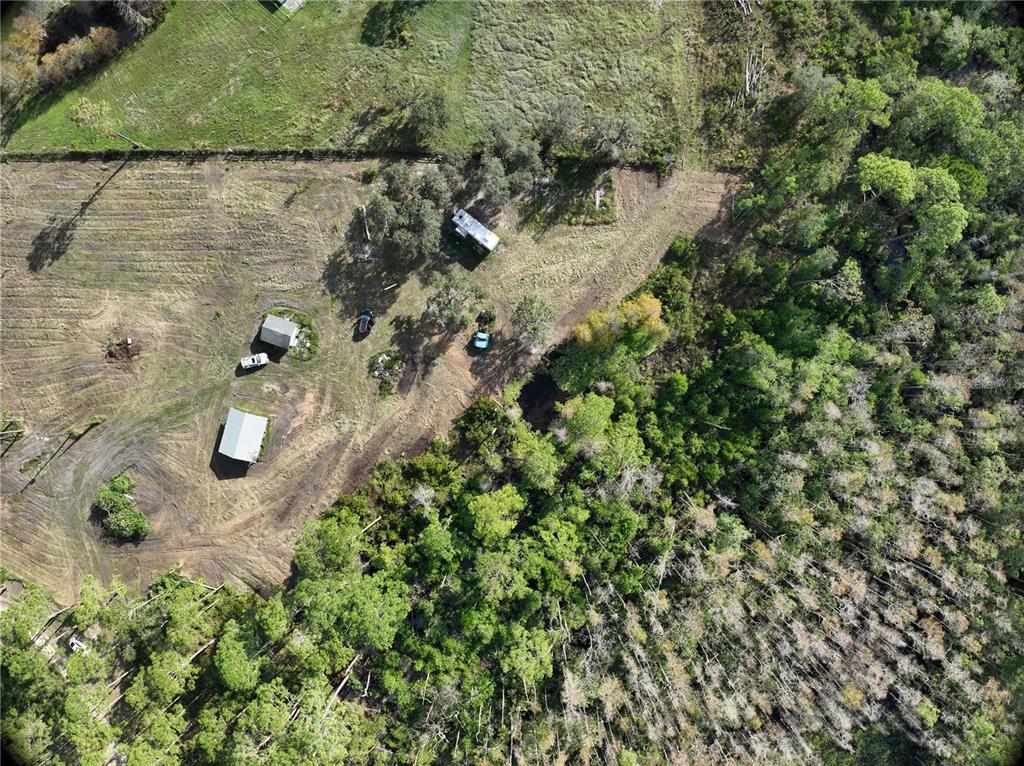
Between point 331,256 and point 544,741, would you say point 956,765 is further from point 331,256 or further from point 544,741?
point 331,256

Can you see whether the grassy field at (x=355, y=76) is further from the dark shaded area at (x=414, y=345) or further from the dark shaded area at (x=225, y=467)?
the dark shaded area at (x=225, y=467)

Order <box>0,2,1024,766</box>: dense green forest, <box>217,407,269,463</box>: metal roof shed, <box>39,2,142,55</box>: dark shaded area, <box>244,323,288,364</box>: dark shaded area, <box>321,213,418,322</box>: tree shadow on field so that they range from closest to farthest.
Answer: <box>0,2,1024,766</box>: dense green forest
<box>217,407,269,463</box>: metal roof shed
<box>244,323,288,364</box>: dark shaded area
<box>321,213,418,322</box>: tree shadow on field
<box>39,2,142,55</box>: dark shaded area

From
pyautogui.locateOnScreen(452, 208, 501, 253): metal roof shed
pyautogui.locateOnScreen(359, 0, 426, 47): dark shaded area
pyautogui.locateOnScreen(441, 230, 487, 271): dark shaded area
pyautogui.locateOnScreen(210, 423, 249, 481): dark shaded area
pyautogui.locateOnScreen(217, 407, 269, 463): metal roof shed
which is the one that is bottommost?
pyautogui.locateOnScreen(210, 423, 249, 481): dark shaded area

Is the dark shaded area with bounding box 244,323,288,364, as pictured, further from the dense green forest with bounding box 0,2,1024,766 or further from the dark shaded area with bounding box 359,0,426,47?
the dark shaded area with bounding box 359,0,426,47

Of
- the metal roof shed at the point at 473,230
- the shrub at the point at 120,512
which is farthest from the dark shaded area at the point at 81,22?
the shrub at the point at 120,512

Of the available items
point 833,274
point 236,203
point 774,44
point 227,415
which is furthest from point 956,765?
point 236,203

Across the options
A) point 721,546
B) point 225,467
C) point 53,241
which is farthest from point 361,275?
point 721,546

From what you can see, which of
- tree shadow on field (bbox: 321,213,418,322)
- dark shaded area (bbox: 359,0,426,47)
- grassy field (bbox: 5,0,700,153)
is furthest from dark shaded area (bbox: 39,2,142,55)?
tree shadow on field (bbox: 321,213,418,322)
